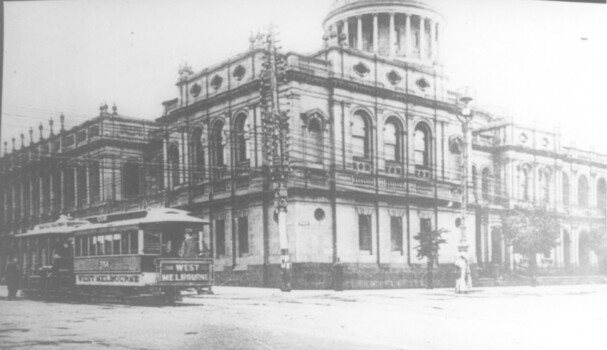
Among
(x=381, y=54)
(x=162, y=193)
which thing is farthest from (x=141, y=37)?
(x=381, y=54)

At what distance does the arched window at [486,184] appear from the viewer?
10.3 m

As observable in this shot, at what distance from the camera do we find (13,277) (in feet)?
22.9

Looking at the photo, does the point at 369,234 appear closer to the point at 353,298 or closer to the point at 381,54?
the point at 353,298

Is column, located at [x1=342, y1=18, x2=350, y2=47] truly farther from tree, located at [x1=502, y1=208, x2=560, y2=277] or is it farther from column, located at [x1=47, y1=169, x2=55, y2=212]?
column, located at [x1=47, y1=169, x2=55, y2=212]

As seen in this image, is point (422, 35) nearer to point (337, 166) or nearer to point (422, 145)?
point (422, 145)

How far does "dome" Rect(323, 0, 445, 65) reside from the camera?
364 inches

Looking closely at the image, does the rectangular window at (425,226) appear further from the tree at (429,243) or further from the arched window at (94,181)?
the arched window at (94,181)

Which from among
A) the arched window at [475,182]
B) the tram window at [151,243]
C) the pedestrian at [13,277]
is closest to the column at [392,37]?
the arched window at [475,182]

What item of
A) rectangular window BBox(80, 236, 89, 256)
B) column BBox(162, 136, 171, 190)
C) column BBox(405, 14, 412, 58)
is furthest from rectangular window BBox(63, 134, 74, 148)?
column BBox(405, 14, 412, 58)

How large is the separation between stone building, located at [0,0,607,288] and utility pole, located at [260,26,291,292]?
0.07m

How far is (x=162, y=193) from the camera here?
7.79 metres

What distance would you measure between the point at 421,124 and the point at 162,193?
3873 millimetres

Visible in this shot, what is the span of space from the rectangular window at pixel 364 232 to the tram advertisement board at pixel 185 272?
198cm

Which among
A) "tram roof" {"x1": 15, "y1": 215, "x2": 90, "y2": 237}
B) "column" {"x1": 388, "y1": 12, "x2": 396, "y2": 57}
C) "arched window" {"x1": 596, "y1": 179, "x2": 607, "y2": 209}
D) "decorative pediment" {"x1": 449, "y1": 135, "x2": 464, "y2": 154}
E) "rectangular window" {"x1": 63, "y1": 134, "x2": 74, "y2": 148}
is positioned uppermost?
"column" {"x1": 388, "y1": 12, "x2": 396, "y2": 57}
